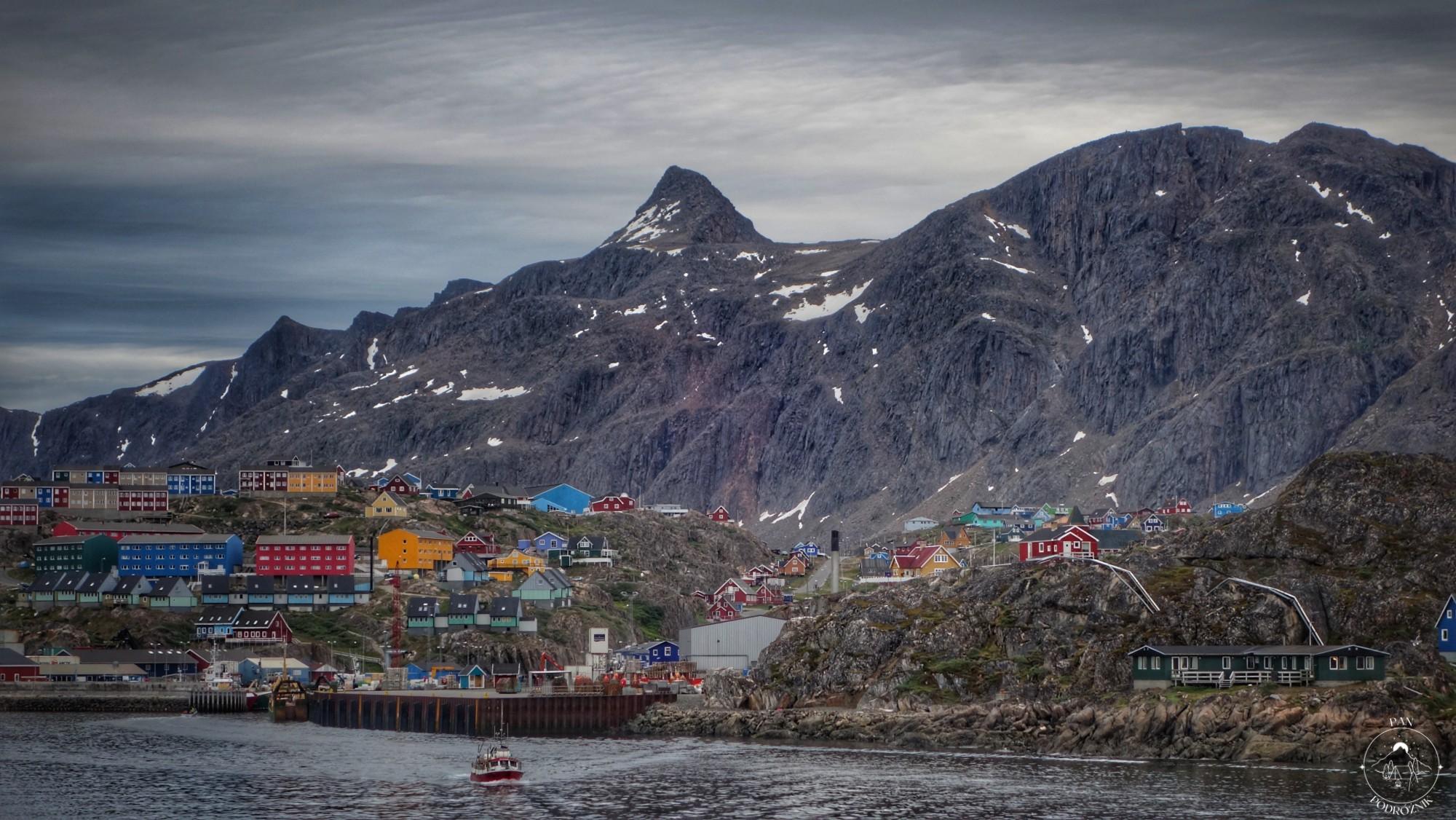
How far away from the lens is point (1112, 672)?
10631 centimetres

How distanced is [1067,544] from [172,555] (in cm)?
8662

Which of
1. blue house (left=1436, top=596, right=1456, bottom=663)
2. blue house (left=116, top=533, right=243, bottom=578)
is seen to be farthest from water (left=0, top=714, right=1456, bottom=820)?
blue house (left=116, top=533, right=243, bottom=578)

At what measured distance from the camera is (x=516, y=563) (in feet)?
605

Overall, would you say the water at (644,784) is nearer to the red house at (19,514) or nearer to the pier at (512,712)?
the pier at (512,712)

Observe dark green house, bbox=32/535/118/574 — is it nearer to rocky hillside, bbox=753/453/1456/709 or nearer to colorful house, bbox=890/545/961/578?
rocky hillside, bbox=753/453/1456/709

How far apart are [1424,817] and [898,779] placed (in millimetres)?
26102

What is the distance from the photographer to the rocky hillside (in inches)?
4250

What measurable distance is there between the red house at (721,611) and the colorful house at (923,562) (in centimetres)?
2110

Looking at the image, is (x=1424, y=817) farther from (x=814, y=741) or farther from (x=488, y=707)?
(x=488, y=707)

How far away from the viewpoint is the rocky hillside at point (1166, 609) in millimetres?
107938

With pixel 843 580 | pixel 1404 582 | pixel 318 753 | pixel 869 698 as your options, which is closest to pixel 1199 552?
pixel 1404 582

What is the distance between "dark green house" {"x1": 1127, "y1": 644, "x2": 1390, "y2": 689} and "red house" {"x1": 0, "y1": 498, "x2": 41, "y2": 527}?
421 ft

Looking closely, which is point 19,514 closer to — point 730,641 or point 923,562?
point 730,641

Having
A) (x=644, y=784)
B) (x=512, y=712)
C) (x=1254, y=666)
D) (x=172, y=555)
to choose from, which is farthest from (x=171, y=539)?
(x=1254, y=666)
